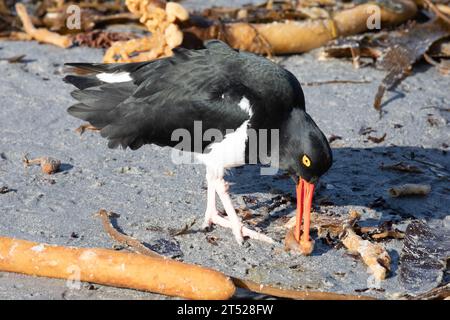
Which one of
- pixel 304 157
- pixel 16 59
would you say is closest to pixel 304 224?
pixel 304 157

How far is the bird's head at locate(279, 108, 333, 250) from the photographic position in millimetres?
5191

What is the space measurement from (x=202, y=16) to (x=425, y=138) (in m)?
2.88

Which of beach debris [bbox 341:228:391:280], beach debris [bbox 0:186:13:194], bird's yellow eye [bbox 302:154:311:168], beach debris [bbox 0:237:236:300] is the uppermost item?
bird's yellow eye [bbox 302:154:311:168]

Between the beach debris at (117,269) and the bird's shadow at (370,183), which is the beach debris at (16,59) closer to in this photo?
the bird's shadow at (370,183)

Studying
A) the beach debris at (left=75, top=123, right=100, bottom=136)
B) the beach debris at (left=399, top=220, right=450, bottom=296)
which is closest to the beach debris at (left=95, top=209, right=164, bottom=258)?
the beach debris at (left=75, top=123, right=100, bottom=136)

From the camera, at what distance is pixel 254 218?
5832 mm

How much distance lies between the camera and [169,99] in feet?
18.0

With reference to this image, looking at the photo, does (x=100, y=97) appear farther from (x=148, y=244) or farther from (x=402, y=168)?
(x=402, y=168)

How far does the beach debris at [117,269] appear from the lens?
446 centimetres

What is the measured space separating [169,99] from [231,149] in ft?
1.90

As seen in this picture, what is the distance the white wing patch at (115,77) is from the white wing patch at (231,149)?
0.94m

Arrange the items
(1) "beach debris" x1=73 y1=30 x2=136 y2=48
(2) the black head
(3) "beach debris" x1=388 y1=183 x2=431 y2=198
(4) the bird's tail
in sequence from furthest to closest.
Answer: (1) "beach debris" x1=73 y1=30 x2=136 y2=48
(3) "beach debris" x1=388 y1=183 x2=431 y2=198
(4) the bird's tail
(2) the black head

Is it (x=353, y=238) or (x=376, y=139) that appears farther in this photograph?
(x=376, y=139)

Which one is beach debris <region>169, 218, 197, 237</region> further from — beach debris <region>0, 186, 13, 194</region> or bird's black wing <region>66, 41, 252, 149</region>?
beach debris <region>0, 186, 13, 194</region>
